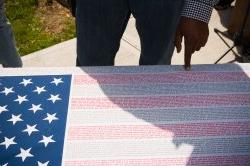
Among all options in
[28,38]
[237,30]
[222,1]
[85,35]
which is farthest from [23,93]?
[222,1]

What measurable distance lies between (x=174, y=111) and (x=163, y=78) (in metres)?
0.23

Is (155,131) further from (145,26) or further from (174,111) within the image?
(145,26)

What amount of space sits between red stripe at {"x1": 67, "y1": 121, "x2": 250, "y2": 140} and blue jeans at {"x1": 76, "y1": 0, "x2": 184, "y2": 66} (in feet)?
2.51

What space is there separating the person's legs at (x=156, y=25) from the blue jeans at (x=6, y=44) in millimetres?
1297

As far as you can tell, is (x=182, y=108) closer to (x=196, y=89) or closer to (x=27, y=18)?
(x=196, y=89)

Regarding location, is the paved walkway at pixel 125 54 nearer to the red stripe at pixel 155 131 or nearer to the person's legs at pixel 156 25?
the person's legs at pixel 156 25

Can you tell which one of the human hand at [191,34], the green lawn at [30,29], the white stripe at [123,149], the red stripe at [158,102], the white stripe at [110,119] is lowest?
the green lawn at [30,29]

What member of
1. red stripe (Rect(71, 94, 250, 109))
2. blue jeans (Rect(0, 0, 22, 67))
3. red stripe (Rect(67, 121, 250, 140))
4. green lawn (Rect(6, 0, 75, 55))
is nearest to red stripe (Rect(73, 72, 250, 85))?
red stripe (Rect(71, 94, 250, 109))

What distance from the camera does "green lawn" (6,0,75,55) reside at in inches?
160

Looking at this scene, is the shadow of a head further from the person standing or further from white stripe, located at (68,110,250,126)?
the person standing

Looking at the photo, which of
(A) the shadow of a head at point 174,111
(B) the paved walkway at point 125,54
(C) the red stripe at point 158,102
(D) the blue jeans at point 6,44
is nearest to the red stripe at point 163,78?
(A) the shadow of a head at point 174,111

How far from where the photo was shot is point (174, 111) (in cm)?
156

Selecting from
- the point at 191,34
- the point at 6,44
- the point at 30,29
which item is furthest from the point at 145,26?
the point at 30,29

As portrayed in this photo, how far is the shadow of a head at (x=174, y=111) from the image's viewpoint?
141 cm
